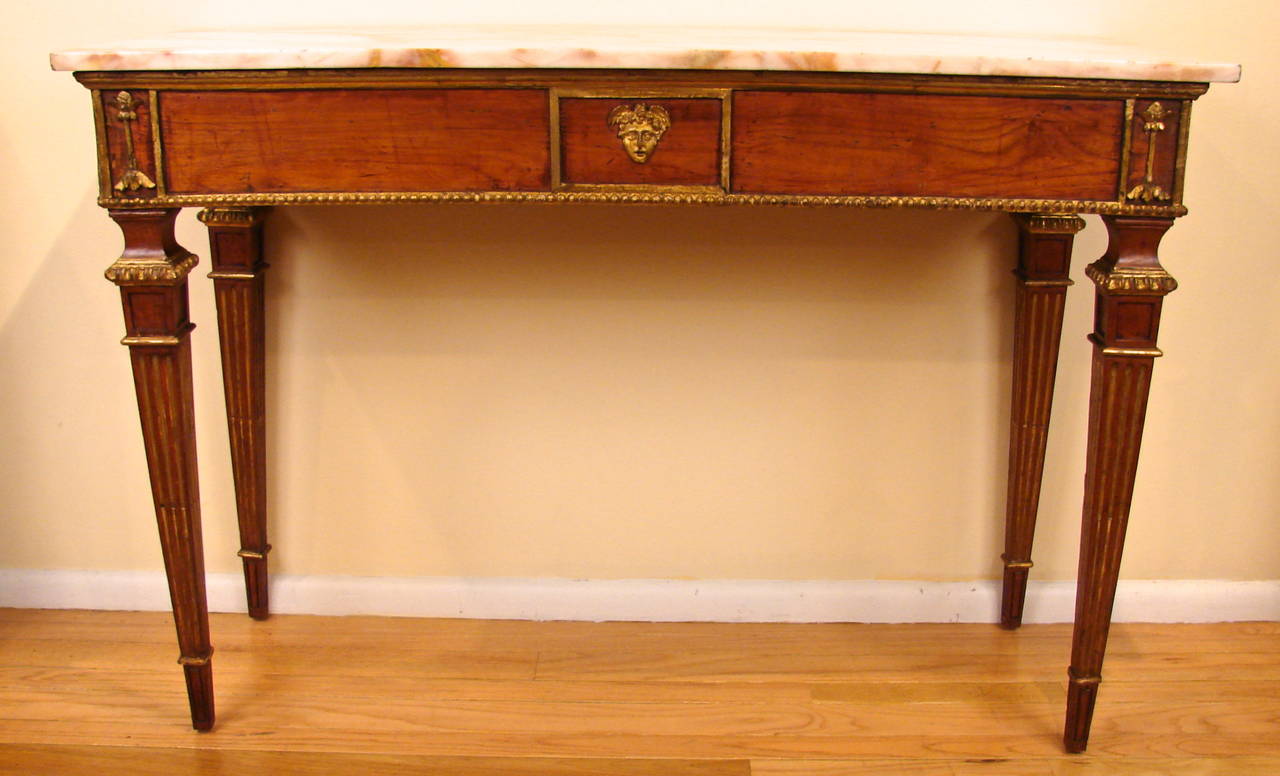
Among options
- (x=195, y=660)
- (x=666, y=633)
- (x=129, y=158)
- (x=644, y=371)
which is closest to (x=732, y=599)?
(x=666, y=633)

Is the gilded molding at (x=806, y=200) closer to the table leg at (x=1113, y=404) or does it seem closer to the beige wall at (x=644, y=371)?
the table leg at (x=1113, y=404)

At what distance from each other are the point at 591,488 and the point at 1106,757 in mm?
832

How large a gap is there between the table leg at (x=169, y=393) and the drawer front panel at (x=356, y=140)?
9 centimetres

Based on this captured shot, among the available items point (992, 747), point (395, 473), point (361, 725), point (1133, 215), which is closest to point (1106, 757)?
point (992, 747)

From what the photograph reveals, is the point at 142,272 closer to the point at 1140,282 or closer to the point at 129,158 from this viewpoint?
the point at 129,158

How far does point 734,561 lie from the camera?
195 centimetres

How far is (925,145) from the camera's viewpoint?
4.32 feet

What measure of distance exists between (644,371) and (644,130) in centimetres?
61

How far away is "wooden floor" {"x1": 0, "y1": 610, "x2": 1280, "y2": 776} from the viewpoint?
1.57m

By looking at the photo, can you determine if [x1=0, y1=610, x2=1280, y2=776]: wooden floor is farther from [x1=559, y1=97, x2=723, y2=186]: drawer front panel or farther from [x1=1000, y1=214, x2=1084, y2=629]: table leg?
[x1=559, y1=97, x2=723, y2=186]: drawer front panel

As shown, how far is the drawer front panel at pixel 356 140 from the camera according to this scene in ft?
4.31

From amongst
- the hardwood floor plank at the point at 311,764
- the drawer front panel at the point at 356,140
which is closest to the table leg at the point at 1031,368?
the hardwood floor plank at the point at 311,764

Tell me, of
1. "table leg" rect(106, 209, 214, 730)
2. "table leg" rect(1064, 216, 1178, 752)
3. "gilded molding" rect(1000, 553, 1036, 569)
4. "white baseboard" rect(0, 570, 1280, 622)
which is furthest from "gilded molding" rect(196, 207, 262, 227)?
"gilded molding" rect(1000, 553, 1036, 569)

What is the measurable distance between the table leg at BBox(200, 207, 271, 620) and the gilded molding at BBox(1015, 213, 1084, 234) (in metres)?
1.11
